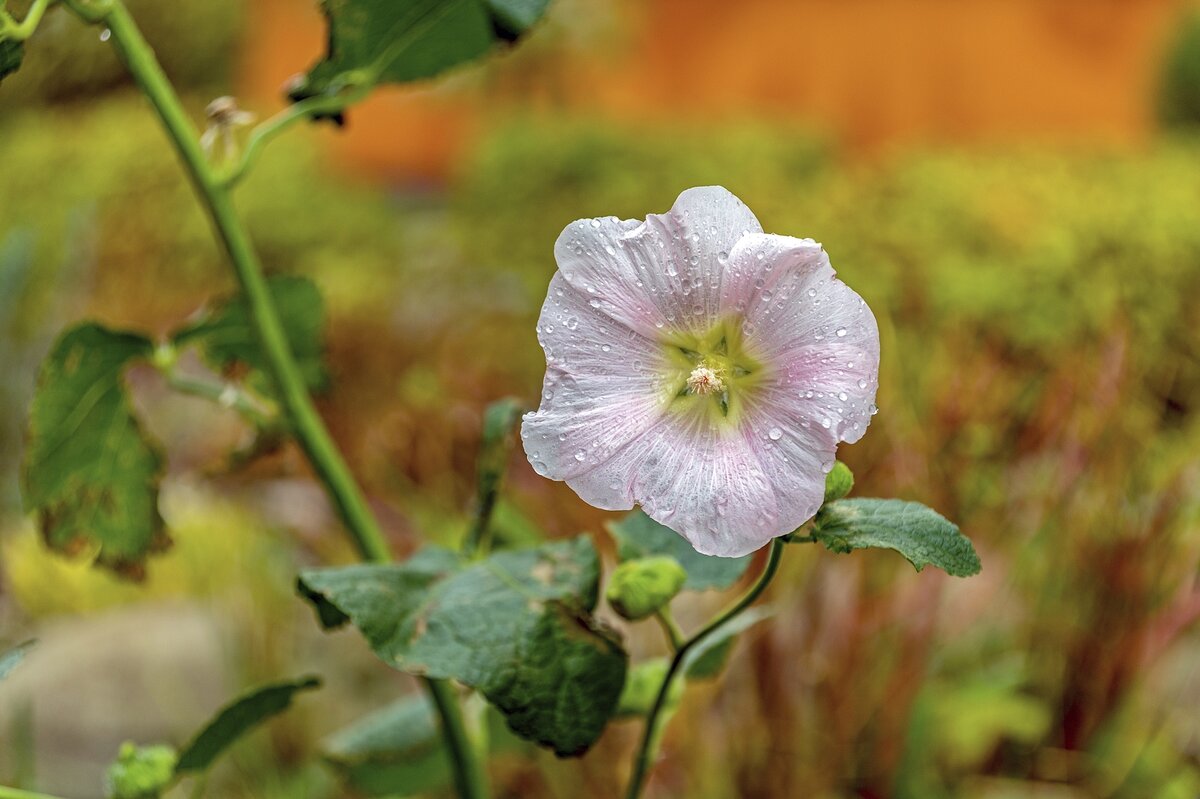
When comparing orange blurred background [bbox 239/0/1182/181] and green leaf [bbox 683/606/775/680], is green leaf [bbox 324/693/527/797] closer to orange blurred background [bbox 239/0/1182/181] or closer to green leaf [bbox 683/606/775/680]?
green leaf [bbox 683/606/775/680]

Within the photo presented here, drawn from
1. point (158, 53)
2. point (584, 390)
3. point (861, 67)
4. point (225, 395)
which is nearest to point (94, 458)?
point (225, 395)

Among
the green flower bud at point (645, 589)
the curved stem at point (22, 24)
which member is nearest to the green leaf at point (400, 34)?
the curved stem at point (22, 24)

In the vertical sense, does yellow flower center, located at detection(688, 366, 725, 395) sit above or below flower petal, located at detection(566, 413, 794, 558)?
above

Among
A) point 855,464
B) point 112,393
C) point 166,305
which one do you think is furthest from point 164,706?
point 166,305

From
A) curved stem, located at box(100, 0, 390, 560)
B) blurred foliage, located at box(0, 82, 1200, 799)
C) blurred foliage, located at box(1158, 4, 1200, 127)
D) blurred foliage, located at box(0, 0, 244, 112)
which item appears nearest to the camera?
curved stem, located at box(100, 0, 390, 560)

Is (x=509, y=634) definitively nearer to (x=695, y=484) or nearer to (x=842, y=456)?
(x=695, y=484)

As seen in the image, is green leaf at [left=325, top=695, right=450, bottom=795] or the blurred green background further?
the blurred green background

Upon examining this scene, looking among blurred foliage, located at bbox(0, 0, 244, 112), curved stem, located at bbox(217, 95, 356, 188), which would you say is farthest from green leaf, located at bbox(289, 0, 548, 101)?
blurred foliage, located at bbox(0, 0, 244, 112)

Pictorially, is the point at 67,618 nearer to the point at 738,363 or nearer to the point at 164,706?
the point at 164,706
